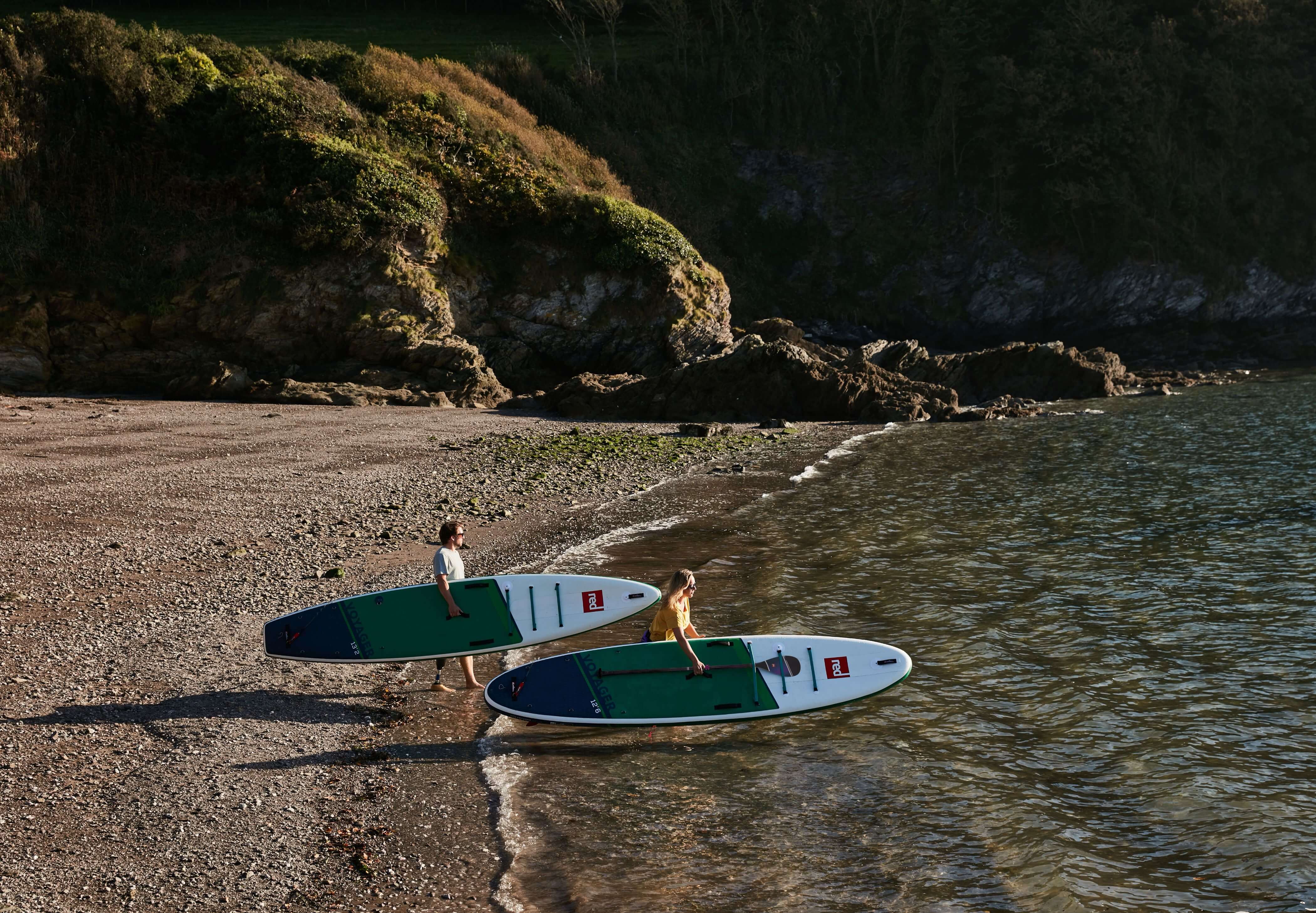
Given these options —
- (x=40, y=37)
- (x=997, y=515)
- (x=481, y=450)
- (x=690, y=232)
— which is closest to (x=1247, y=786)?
(x=997, y=515)

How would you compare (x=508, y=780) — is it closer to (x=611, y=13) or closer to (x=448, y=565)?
(x=448, y=565)

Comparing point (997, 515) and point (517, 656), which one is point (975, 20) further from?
point (517, 656)

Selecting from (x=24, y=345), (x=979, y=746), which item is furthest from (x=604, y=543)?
(x=24, y=345)

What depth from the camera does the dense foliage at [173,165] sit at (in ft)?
105

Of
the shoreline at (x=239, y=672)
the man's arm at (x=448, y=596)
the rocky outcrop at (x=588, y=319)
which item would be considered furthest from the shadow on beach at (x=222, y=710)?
the rocky outcrop at (x=588, y=319)

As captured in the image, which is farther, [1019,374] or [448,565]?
[1019,374]

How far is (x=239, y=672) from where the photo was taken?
1038 cm

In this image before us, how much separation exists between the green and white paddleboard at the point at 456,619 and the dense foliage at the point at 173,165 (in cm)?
2529

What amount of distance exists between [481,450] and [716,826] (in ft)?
57.2

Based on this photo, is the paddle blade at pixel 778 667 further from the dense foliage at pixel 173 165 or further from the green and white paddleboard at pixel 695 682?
the dense foliage at pixel 173 165

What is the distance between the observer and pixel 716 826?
26.1ft

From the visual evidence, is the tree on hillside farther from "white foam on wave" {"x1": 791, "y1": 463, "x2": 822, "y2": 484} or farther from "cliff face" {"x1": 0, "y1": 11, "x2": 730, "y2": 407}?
"white foam on wave" {"x1": 791, "y1": 463, "x2": 822, "y2": 484}

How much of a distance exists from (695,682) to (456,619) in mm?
3067

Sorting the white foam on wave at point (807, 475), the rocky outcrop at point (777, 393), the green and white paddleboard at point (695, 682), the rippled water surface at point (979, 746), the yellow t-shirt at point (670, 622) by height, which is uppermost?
the rocky outcrop at point (777, 393)
